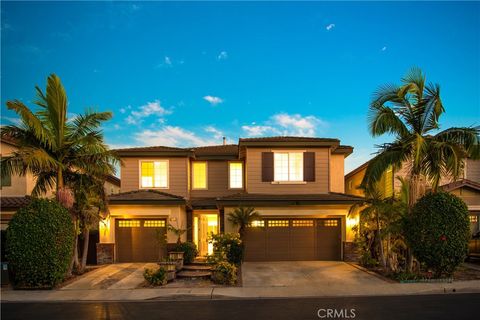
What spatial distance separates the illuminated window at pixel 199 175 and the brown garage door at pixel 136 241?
3.86 meters

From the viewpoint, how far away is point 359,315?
8602 millimetres

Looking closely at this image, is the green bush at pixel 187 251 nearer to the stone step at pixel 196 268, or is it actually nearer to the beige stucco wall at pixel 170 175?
the stone step at pixel 196 268

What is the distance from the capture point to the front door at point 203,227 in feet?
63.0

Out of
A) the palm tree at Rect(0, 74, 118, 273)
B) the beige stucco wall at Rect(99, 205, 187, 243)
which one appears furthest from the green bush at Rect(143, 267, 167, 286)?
the beige stucco wall at Rect(99, 205, 187, 243)

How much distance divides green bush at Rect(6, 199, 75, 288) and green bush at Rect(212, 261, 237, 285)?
5.53m

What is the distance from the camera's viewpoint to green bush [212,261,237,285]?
12102 mm

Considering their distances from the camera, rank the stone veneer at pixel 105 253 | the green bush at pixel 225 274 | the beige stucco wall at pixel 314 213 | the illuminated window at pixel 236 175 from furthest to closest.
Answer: the illuminated window at pixel 236 175 → the beige stucco wall at pixel 314 213 → the stone veneer at pixel 105 253 → the green bush at pixel 225 274

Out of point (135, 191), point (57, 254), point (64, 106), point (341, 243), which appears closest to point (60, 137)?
point (64, 106)

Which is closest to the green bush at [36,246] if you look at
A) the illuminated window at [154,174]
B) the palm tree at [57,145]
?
the palm tree at [57,145]

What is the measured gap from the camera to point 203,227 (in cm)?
1972

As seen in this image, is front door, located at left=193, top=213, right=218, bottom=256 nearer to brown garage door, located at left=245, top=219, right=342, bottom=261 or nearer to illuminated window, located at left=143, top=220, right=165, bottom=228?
illuminated window, located at left=143, top=220, right=165, bottom=228

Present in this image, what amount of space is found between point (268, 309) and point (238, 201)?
7.68 m

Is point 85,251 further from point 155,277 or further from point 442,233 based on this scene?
point 442,233

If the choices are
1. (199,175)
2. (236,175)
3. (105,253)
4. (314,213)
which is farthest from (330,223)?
(105,253)
